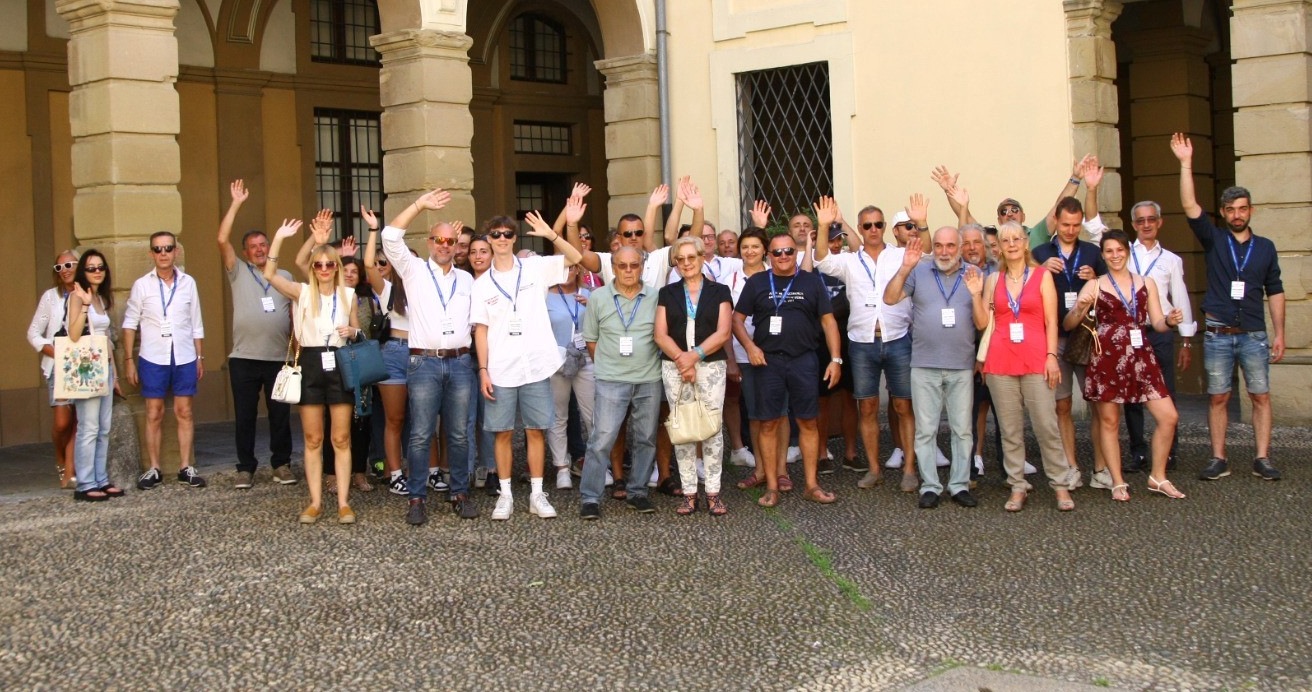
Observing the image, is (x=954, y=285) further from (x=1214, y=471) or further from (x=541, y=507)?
(x=541, y=507)

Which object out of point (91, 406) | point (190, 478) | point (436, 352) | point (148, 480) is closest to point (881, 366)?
point (436, 352)

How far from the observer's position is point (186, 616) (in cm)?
608

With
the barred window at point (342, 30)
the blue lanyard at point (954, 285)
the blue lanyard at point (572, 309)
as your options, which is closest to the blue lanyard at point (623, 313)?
the blue lanyard at point (572, 309)

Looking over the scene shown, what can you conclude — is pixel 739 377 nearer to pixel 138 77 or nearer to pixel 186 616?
pixel 186 616

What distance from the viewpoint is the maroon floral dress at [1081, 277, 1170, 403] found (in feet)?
26.7

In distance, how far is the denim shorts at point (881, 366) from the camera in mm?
8750

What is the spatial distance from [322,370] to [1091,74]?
7.07 meters

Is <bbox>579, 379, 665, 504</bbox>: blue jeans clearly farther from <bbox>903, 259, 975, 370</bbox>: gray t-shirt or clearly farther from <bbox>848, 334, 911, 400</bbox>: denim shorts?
<bbox>903, 259, 975, 370</bbox>: gray t-shirt

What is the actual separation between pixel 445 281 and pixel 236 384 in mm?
2114

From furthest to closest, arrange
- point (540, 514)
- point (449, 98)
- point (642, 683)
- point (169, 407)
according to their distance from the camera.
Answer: point (449, 98)
point (169, 407)
point (540, 514)
point (642, 683)

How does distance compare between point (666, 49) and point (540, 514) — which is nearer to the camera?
point (540, 514)

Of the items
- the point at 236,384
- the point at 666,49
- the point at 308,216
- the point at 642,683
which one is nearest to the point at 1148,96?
the point at 666,49

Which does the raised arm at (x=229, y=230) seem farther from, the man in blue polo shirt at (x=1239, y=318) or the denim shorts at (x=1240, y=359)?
the denim shorts at (x=1240, y=359)

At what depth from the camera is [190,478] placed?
30.9ft
